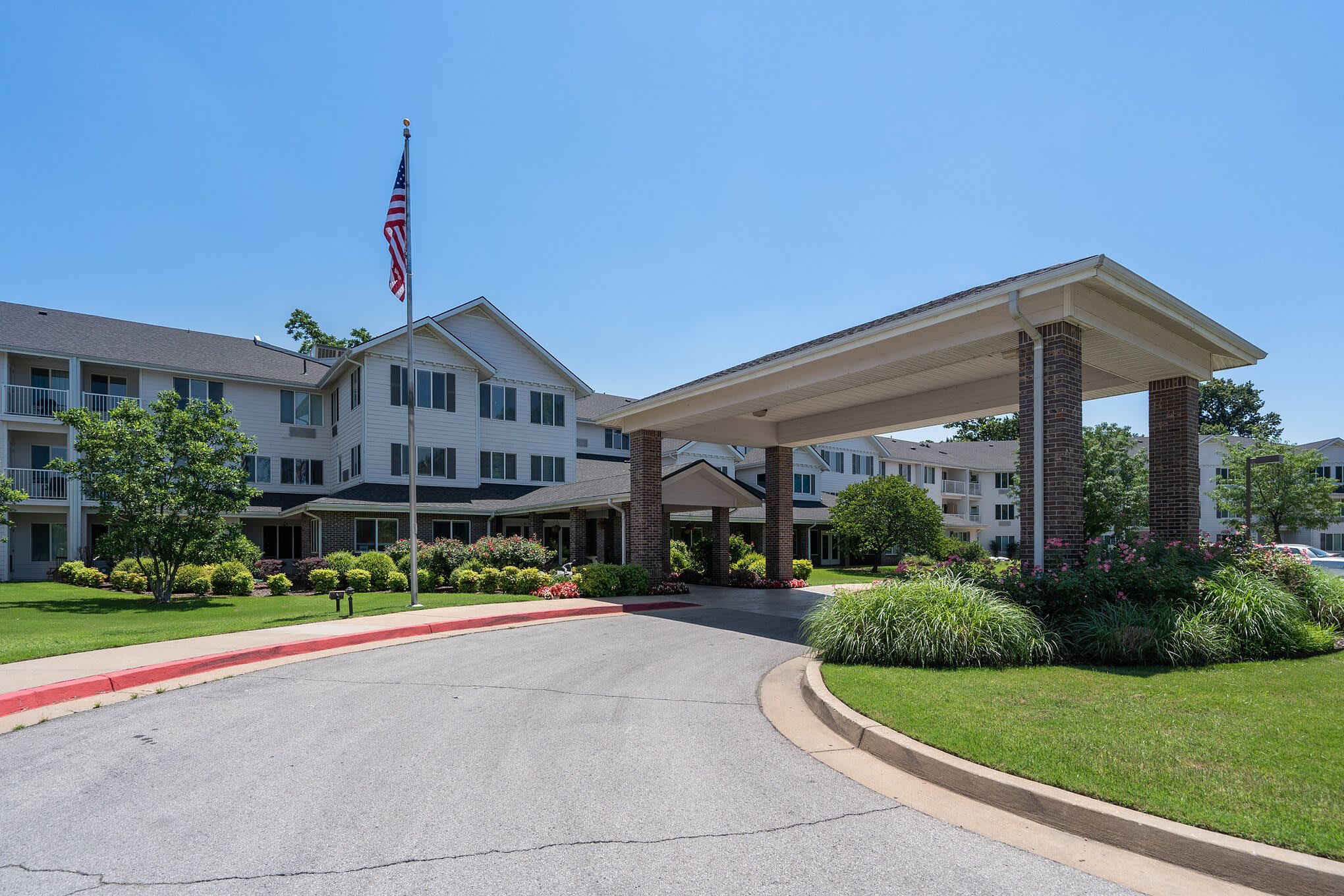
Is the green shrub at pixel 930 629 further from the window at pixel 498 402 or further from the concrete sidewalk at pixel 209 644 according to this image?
the window at pixel 498 402

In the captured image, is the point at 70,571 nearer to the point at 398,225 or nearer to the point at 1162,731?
the point at 398,225

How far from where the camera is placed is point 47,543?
1212 inches

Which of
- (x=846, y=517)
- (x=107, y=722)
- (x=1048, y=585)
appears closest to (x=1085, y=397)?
(x=1048, y=585)

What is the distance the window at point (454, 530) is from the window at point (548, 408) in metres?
6.27

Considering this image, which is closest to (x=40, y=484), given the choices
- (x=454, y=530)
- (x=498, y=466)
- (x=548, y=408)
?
(x=454, y=530)

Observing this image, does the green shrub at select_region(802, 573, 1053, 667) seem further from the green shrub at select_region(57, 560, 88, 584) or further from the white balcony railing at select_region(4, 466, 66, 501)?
the white balcony railing at select_region(4, 466, 66, 501)

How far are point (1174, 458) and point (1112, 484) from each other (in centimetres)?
2371

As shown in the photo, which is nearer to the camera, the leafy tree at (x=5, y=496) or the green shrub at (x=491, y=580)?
the green shrub at (x=491, y=580)

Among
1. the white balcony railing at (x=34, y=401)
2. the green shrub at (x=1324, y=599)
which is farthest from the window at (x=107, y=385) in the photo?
the green shrub at (x=1324, y=599)

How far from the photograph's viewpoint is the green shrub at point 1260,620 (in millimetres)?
9492

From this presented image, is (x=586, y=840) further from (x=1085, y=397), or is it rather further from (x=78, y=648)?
(x=1085, y=397)

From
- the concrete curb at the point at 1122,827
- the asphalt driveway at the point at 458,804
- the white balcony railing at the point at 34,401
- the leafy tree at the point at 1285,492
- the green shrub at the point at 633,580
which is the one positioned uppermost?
the white balcony railing at the point at 34,401

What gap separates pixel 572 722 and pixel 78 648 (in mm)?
8048

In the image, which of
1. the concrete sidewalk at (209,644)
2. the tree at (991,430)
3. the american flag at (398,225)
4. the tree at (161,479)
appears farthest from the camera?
the tree at (991,430)
